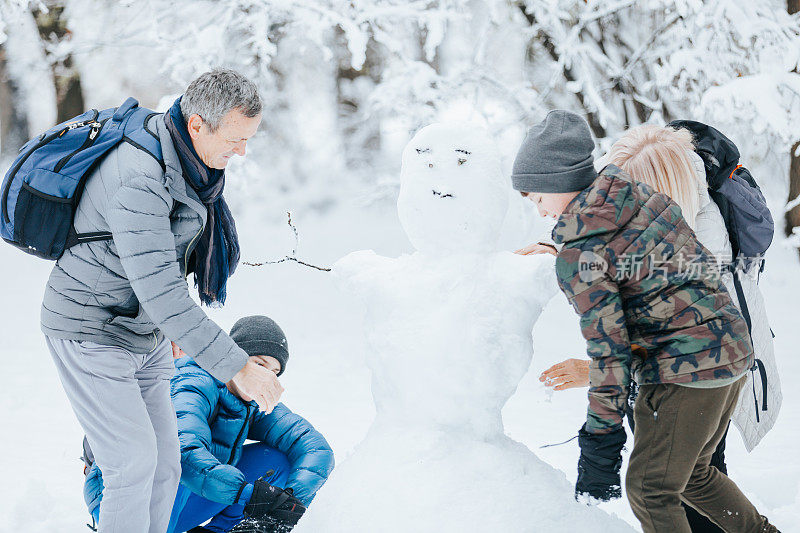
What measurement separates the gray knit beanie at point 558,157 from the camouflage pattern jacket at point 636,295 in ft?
0.15

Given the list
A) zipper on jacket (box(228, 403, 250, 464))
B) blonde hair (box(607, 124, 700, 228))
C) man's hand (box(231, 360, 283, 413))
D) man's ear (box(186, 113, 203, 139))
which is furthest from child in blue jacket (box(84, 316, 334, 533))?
blonde hair (box(607, 124, 700, 228))

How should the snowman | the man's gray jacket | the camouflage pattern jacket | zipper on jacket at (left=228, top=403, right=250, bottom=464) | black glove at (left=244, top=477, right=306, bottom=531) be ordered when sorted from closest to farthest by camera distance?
1. the camouflage pattern jacket
2. the man's gray jacket
3. the snowman
4. black glove at (left=244, top=477, right=306, bottom=531)
5. zipper on jacket at (left=228, top=403, right=250, bottom=464)

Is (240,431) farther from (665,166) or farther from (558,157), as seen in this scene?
(665,166)

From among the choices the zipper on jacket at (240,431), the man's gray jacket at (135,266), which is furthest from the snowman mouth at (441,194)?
the zipper on jacket at (240,431)

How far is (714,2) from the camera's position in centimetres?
536

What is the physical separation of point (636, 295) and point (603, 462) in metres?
0.41

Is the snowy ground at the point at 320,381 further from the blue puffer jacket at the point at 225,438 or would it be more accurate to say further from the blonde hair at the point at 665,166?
the blonde hair at the point at 665,166

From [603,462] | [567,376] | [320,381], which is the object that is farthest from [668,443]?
[320,381]

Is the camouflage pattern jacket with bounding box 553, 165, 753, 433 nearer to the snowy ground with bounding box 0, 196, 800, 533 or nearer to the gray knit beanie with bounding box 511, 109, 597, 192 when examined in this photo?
the gray knit beanie with bounding box 511, 109, 597, 192

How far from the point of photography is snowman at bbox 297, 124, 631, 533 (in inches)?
75.5

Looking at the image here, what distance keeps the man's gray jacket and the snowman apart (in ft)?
1.54

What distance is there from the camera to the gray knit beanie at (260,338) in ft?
9.26

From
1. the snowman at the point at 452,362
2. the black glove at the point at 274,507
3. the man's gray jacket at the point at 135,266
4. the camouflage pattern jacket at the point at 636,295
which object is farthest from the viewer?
the black glove at the point at 274,507

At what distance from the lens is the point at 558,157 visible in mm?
1743
